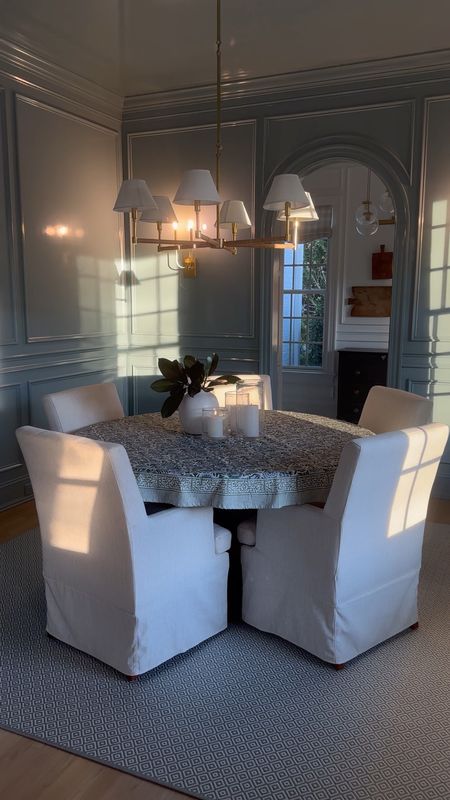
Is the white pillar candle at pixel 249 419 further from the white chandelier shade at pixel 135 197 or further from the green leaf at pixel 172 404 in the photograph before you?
the white chandelier shade at pixel 135 197

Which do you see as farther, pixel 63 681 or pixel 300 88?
pixel 300 88

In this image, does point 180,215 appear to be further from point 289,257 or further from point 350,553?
point 350,553

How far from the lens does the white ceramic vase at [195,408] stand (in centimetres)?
286

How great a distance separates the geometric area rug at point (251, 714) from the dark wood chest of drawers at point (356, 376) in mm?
3698

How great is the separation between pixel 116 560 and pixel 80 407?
130 centimetres

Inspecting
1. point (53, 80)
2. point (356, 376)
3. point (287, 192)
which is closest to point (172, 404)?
point (287, 192)

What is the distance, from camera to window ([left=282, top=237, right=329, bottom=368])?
675cm

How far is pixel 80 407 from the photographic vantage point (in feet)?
10.9

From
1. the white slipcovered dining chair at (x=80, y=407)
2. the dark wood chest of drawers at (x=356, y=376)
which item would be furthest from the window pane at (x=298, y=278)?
the white slipcovered dining chair at (x=80, y=407)

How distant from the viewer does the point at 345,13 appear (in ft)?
11.3

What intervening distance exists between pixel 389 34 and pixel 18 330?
281cm

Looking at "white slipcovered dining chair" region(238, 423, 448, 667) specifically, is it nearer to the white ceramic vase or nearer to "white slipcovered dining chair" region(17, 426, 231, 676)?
"white slipcovered dining chair" region(17, 426, 231, 676)

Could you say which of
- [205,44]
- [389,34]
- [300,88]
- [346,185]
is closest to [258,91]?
[300,88]

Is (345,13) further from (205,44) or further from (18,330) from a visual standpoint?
(18,330)
